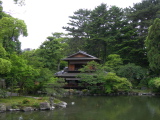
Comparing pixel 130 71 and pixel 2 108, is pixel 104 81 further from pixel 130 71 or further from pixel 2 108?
pixel 2 108

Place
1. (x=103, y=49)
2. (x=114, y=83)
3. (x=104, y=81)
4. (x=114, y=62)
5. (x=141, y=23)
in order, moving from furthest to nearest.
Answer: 1. (x=103, y=49)
2. (x=141, y=23)
3. (x=114, y=62)
4. (x=104, y=81)
5. (x=114, y=83)

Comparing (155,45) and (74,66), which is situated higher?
(155,45)

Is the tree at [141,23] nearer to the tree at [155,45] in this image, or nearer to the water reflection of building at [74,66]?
the tree at [155,45]

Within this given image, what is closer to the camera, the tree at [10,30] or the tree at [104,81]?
the tree at [10,30]

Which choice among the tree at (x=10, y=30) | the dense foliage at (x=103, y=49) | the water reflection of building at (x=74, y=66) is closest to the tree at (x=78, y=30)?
the dense foliage at (x=103, y=49)

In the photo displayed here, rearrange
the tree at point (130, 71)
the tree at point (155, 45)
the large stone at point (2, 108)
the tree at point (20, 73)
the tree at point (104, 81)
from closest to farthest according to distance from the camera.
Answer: the large stone at point (2, 108), the tree at point (20, 73), the tree at point (104, 81), the tree at point (155, 45), the tree at point (130, 71)

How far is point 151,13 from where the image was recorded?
29469 mm

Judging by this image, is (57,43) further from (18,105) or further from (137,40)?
(18,105)

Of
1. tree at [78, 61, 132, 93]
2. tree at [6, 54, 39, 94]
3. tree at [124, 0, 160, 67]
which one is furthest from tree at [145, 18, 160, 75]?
tree at [6, 54, 39, 94]

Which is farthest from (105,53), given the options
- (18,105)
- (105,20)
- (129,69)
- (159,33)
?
(18,105)

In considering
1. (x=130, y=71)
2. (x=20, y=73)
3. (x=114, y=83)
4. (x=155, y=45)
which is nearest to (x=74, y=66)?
(x=130, y=71)

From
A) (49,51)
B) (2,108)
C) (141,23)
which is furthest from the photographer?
(141,23)

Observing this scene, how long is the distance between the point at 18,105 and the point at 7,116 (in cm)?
166

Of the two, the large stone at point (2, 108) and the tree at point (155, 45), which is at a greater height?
the tree at point (155, 45)
